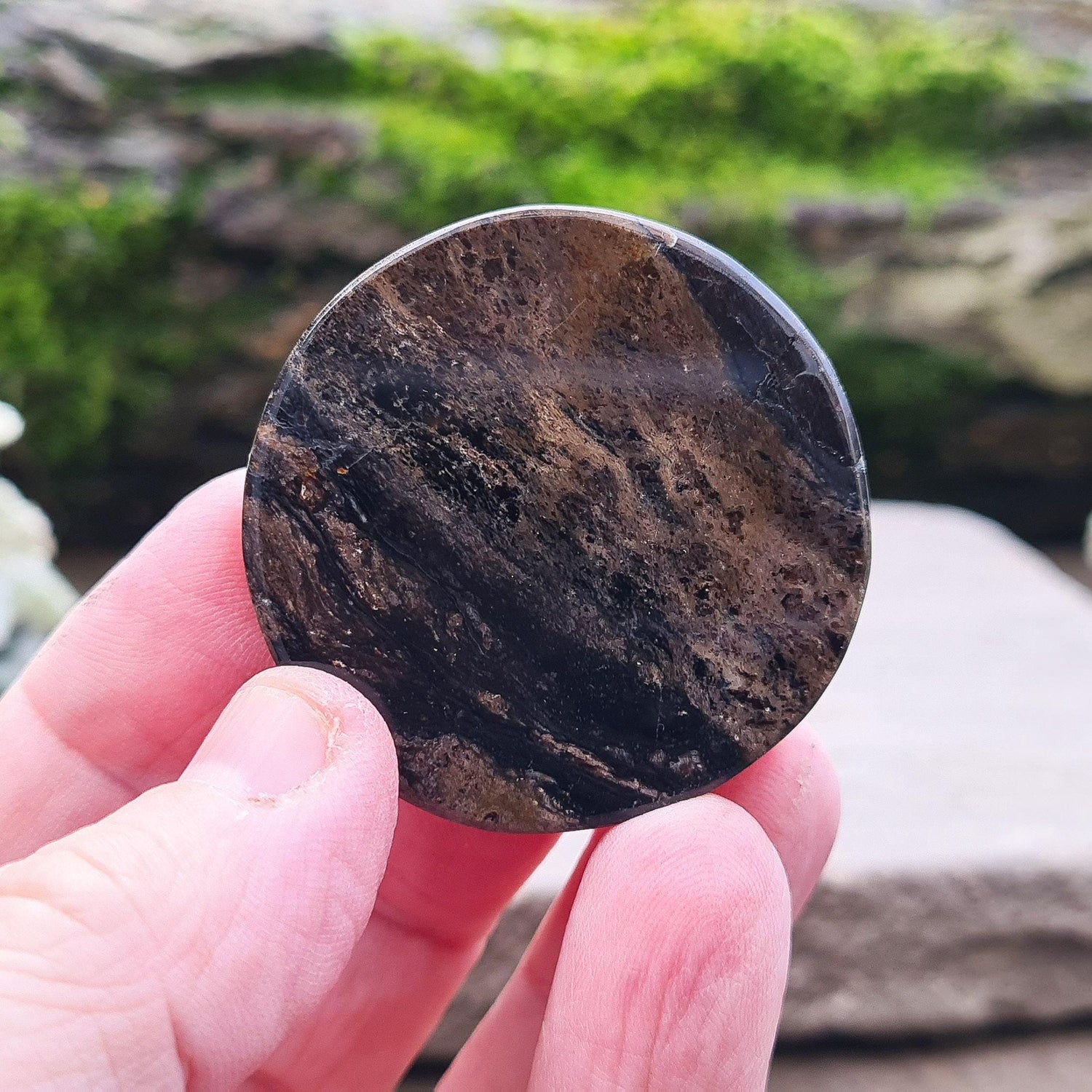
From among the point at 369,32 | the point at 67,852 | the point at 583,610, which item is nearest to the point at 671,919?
the point at 583,610

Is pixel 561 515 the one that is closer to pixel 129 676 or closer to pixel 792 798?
pixel 792 798

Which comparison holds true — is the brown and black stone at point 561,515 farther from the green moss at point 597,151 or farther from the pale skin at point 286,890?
the green moss at point 597,151

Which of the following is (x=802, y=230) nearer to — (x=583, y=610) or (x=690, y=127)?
(x=690, y=127)

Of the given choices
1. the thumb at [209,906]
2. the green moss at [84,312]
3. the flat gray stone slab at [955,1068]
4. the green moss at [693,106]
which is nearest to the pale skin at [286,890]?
the thumb at [209,906]

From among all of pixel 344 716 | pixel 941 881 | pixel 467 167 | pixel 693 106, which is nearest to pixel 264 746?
pixel 344 716

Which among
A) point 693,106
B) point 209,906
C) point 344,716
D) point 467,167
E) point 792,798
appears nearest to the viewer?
point 209,906

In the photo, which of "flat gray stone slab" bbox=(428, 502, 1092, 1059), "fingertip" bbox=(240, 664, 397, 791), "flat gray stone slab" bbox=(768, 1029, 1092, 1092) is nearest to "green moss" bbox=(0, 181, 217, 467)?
"flat gray stone slab" bbox=(428, 502, 1092, 1059)
